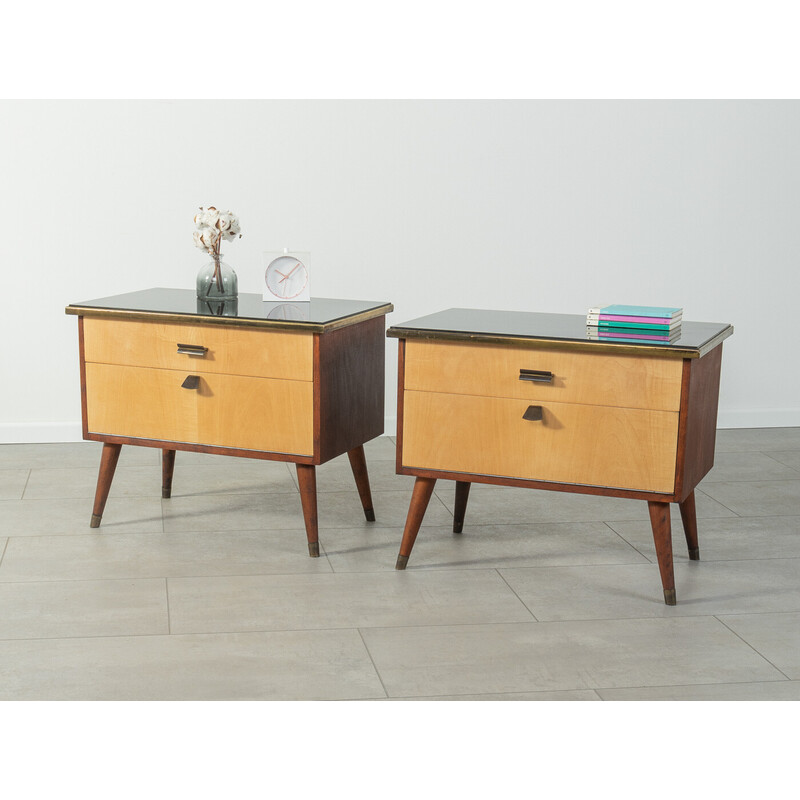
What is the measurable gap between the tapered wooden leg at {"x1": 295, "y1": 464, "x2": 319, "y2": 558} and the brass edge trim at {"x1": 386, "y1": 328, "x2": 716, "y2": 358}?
18.4 inches

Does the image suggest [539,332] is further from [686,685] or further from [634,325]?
[686,685]

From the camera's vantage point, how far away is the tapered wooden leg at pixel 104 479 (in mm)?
3125

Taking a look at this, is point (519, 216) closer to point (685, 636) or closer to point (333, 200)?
point (333, 200)

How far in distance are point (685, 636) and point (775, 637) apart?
20 centimetres

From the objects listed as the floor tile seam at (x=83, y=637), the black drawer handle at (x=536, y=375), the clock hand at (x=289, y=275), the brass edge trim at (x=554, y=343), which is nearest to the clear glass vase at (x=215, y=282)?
the clock hand at (x=289, y=275)

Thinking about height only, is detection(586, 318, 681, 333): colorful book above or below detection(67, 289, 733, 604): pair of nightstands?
above

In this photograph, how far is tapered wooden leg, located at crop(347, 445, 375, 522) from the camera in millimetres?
3123

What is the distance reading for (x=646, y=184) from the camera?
175 inches

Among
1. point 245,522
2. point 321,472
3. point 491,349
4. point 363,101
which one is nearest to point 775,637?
point 491,349

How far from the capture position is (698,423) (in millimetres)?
2607

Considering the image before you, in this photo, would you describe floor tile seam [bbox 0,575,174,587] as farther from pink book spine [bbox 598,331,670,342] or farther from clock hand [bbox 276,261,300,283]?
pink book spine [bbox 598,331,670,342]

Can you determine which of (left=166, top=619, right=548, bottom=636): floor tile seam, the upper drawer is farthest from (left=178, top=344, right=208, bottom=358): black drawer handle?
(left=166, top=619, right=548, bottom=636): floor tile seam

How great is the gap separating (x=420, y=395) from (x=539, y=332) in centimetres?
34

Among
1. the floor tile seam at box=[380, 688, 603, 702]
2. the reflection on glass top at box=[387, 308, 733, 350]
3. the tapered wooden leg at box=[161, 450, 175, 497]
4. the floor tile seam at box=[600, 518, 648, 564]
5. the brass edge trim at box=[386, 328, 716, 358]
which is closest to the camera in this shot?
the floor tile seam at box=[380, 688, 603, 702]
